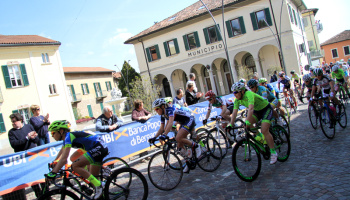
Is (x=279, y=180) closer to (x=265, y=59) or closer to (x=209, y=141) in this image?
(x=209, y=141)

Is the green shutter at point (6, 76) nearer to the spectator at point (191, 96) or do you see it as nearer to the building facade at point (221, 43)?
the building facade at point (221, 43)

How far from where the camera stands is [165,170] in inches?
207

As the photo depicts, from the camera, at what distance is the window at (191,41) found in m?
32.4

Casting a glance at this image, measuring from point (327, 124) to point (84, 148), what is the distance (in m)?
5.83

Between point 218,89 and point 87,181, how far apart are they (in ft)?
106

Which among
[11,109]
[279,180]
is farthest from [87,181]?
[11,109]

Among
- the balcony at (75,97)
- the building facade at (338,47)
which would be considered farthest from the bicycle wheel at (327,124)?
the building facade at (338,47)

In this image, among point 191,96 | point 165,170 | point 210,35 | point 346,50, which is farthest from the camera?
point 346,50

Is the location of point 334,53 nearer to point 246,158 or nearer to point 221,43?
point 221,43

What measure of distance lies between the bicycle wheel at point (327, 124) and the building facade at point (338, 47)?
2651 inches

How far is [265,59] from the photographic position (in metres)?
31.2

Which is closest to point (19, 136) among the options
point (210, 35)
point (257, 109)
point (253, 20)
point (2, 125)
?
point (257, 109)

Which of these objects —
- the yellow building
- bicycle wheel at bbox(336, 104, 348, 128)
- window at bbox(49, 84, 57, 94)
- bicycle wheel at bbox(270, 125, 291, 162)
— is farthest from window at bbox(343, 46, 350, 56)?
bicycle wheel at bbox(270, 125, 291, 162)

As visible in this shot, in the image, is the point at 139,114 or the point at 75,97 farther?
the point at 75,97
